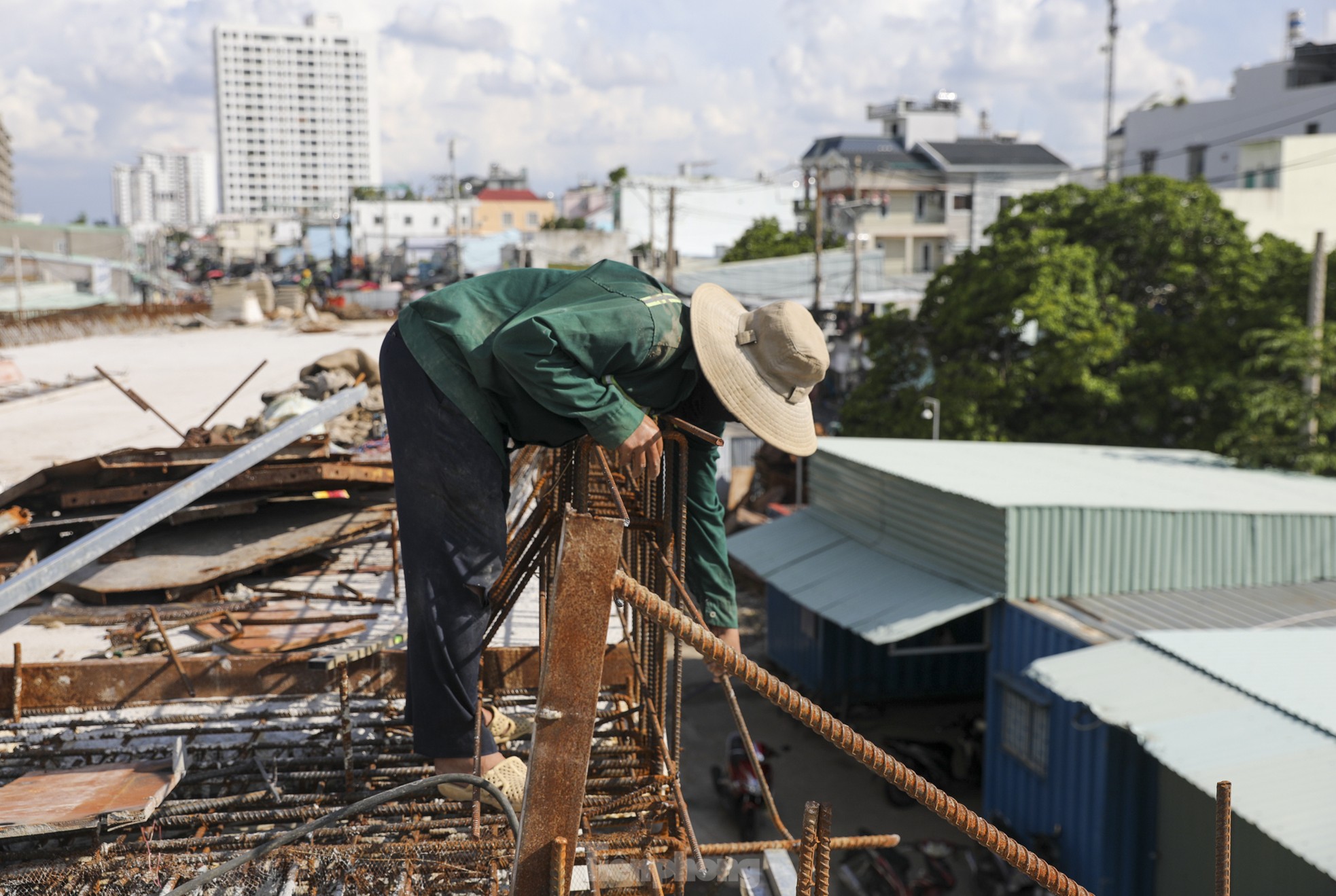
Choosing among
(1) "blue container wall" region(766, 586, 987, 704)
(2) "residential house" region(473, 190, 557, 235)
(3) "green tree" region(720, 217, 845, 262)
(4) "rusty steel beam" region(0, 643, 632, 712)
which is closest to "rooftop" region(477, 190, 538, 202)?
(2) "residential house" region(473, 190, 557, 235)

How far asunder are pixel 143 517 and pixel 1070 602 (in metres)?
10.2

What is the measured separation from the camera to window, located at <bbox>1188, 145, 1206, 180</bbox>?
45.5m

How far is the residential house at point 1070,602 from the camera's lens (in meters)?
9.29

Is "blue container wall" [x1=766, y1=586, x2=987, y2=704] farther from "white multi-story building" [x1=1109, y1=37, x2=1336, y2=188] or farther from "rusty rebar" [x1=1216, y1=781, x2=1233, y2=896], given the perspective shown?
"white multi-story building" [x1=1109, y1=37, x2=1336, y2=188]

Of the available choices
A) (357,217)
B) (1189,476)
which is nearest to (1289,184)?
(1189,476)

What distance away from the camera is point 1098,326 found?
2186 cm

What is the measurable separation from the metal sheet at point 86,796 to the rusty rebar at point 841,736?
1.99 meters

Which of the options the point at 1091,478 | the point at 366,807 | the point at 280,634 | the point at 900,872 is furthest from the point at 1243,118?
the point at 366,807

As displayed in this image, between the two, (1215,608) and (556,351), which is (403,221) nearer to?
(1215,608)

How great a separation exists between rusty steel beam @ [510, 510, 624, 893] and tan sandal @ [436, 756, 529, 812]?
1.23 metres

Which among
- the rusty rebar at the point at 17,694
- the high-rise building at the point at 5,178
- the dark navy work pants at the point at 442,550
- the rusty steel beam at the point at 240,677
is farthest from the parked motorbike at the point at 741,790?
the high-rise building at the point at 5,178

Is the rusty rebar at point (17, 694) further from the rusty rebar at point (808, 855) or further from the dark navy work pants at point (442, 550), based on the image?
the rusty rebar at point (808, 855)

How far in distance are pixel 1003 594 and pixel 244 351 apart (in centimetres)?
1250

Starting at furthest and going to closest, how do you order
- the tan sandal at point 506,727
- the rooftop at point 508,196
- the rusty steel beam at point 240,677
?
the rooftop at point 508,196
the rusty steel beam at point 240,677
the tan sandal at point 506,727
